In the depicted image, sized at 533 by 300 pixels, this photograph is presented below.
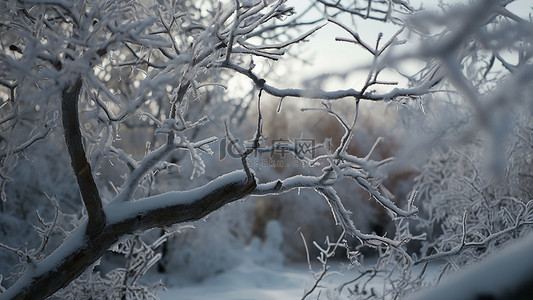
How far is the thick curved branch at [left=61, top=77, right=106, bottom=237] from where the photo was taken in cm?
236

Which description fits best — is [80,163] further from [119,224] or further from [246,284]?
[246,284]

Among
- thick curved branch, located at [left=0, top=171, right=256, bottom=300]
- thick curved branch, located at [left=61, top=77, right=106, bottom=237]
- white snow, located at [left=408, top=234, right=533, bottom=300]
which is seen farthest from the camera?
thick curved branch, located at [left=0, top=171, right=256, bottom=300]

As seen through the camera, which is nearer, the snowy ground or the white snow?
the white snow

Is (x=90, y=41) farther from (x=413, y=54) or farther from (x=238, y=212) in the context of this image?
(x=238, y=212)

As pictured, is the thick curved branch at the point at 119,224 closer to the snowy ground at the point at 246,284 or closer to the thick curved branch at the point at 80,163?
the thick curved branch at the point at 80,163

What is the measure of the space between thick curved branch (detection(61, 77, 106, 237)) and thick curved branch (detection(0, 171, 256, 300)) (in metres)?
0.07

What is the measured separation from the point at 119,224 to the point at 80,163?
37cm

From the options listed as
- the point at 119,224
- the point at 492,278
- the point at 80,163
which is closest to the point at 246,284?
the point at 119,224

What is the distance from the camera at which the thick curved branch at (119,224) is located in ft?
8.41

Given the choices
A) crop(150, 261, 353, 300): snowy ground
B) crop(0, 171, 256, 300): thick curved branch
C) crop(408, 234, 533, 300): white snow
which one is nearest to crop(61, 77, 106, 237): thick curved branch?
crop(0, 171, 256, 300): thick curved branch

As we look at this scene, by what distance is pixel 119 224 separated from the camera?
8.58ft

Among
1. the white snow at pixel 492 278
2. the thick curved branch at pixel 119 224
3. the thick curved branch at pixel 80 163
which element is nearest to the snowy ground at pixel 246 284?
the thick curved branch at pixel 119 224

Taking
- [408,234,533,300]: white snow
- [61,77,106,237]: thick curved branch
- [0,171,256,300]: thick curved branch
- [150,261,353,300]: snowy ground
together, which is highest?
[61,77,106,237]: thick curved branch

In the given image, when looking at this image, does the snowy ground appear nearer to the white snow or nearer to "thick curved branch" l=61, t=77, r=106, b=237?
"thick curved branch" l=61, t=77, r=106, b=237
